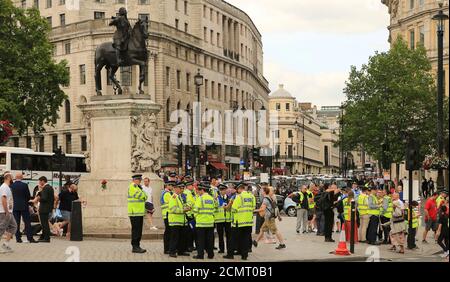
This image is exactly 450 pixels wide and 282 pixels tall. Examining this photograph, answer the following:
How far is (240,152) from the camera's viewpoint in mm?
104438

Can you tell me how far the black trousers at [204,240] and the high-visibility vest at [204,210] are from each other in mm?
115

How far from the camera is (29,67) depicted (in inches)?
2437

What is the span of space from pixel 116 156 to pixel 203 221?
5880 millimetres

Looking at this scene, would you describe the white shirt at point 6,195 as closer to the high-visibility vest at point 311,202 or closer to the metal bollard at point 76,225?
the metal bollard at point 76,225

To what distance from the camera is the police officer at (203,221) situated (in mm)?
19641

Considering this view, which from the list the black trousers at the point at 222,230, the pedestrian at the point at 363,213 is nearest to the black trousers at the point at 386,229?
the pedestrian at the point at 363,213

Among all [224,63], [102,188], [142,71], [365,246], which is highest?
[224,63]

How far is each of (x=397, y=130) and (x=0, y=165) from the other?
3188 centimetres

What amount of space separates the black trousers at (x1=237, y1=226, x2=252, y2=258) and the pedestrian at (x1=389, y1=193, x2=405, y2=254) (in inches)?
207

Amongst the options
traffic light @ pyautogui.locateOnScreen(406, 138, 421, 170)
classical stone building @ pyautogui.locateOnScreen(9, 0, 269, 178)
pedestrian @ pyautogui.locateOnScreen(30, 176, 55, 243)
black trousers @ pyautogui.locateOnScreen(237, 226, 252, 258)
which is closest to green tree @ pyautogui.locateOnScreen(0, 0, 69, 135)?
classical stone building @ pyautogui.locateOnScreen(9, 0, 269, 178)
